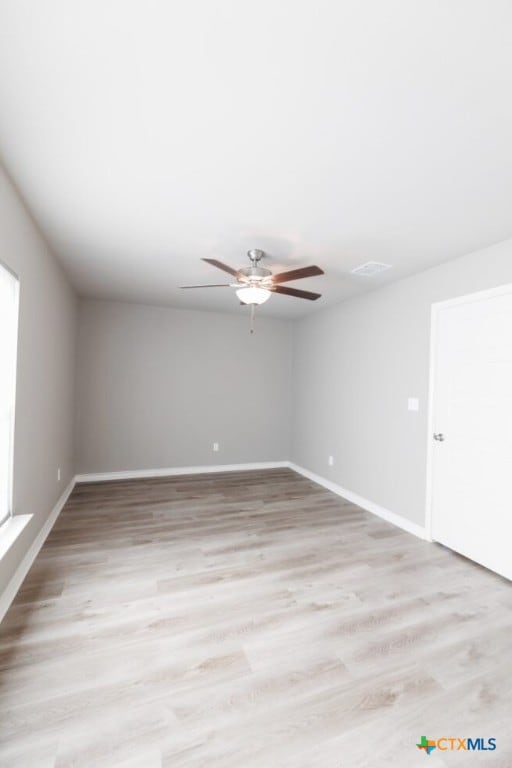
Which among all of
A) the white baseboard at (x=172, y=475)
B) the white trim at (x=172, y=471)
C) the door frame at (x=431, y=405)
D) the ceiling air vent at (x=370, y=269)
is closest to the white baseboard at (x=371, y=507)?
the white baseboard at (x=172, y=475)

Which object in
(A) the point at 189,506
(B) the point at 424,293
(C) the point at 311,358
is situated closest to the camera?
(B) the point at 424,293

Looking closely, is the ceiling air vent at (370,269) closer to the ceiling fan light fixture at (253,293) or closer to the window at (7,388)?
the ceiling fan light fixture at (253,293)

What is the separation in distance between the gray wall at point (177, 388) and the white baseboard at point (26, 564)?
135 centimetres

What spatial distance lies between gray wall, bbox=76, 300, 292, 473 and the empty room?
53 cm

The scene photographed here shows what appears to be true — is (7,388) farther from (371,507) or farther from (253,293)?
(371,507)

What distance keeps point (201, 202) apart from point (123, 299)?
282 cm

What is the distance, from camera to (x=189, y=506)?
372 cm

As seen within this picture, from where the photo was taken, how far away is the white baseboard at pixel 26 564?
1959 millimetres

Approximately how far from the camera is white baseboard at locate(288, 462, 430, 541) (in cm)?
315

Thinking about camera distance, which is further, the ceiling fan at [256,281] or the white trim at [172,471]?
the white trim at [172,471]

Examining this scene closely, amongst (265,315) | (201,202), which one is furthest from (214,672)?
(265,315)

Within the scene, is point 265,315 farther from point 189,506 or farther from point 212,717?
point 212,717

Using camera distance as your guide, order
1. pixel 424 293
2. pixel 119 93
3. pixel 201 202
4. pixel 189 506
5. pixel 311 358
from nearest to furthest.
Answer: pixel 119 93 < pixel 201 202 < pixel 424 293 < pixel 189 506 < pixel 311 358

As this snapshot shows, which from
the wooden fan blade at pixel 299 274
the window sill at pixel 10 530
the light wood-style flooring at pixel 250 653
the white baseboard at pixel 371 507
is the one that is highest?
the wooden fan blade at pixel 299 274
